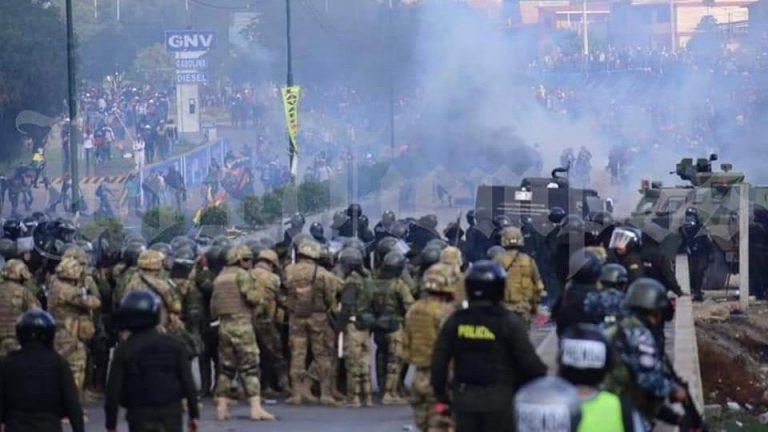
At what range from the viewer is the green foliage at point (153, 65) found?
79.1m

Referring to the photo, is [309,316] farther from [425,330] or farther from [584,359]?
[584,359]

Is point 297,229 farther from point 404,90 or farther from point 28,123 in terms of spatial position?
point 404,90

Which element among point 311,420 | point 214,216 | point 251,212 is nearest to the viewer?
point 311,420

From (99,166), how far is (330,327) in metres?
38.2

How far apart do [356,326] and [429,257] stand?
0.96m

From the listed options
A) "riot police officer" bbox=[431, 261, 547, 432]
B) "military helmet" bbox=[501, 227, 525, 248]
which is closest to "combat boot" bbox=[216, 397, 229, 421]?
"military helmet" bbox=[501, 227, 525, 248]

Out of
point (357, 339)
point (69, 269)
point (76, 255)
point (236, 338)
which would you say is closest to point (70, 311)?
point (69, 269)

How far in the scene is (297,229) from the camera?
24703 millimetres

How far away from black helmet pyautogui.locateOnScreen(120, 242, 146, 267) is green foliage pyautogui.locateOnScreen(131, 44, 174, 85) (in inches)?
2408

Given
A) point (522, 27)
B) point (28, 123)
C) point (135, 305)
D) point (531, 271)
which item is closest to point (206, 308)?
point (531, 271)

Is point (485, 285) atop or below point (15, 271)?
atop

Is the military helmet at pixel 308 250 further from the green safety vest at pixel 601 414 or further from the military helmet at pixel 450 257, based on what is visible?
the green safety vest at pixel 601 414

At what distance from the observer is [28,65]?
50531mm

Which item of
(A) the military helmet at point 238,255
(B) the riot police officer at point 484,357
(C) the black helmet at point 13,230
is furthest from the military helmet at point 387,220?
(B) the riot police officer at point 484,357
